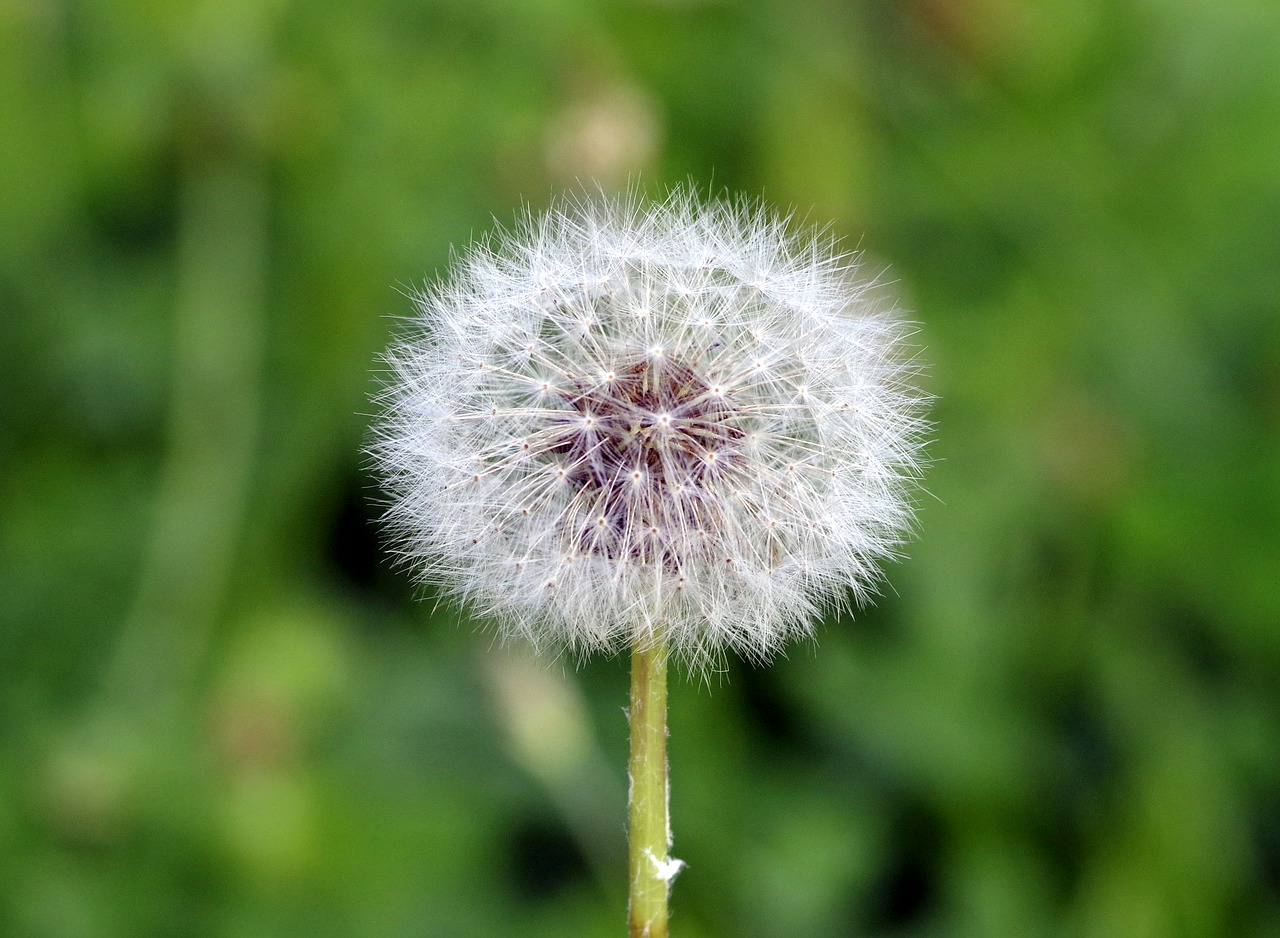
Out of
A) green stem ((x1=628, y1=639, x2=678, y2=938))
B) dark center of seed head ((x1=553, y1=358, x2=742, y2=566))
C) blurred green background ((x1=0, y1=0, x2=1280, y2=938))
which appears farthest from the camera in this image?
blurred green background ((x1=0, y1=0, x2=1280, y2=938))

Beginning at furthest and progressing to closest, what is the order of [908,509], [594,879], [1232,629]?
Result: [1232,629] < [594,879] < [908,509]

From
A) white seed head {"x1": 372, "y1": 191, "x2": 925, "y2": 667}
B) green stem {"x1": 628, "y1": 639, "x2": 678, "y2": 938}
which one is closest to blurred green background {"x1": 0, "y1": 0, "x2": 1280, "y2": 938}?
white seed head {"x1": 372, "y1": 191, "x2": 925, "y2": 667}

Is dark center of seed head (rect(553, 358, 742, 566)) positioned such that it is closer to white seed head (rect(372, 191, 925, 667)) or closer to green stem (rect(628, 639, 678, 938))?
white seed head (rect(372, 191, 925, 667))

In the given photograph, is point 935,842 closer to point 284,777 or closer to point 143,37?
point 284,777

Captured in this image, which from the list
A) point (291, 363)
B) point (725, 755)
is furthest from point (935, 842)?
point (291, 363)

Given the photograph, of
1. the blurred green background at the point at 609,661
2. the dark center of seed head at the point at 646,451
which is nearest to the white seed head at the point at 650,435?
the dark center of seed head at the point at 646,451

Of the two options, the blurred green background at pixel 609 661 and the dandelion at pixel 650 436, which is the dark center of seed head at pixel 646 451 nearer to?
the dandelion at pixel 650 436

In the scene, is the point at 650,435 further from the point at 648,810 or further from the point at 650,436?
the point at 648,810
